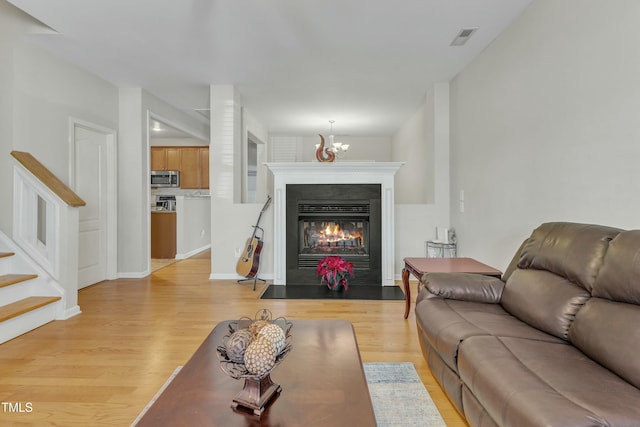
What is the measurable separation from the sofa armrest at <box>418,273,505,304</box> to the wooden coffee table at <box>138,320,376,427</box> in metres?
0.88

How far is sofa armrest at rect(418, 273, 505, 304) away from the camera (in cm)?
228

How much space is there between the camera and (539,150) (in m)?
2.83

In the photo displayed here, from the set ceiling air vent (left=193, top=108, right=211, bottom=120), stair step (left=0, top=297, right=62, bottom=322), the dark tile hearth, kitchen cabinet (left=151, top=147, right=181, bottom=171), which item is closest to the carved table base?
stair step (left=0, top=297, right=62, bottom=322)

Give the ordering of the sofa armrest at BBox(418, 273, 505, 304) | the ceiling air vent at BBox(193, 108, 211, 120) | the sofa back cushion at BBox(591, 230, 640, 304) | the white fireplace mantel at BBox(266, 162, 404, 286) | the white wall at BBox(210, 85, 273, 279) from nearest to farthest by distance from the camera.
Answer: the sofa back cushion at BBox(591, 230, 640, 304) < the sofa armrest at BBox(418, 273, 505, 304) < the white fireplace mantel at BBox(266, 162, 404, 286) < the white wall at BBox(210, 85, 273, 279) < the ceiling air vent at BBox(193, 108, 211, 120)

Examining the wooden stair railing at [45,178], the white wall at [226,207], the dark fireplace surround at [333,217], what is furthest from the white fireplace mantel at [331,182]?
the wooden stair railing at [45,178]

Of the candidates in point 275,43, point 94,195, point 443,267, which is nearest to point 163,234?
point 94,195

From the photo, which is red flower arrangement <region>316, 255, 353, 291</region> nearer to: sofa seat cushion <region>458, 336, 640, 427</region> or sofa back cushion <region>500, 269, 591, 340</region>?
sofa back cushion <region>500, 269, 591, 340</region>

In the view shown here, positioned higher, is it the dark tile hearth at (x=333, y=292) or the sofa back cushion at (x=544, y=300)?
the sofa back cushion at (x=544, y=300)

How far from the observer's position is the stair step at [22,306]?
278 centimetres

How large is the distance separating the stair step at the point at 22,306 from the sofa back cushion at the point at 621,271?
384 cm

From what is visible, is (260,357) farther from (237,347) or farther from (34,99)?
(34,99)

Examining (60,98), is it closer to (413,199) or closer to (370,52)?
(370,52)

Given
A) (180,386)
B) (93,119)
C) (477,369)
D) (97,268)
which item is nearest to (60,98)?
(93,119)

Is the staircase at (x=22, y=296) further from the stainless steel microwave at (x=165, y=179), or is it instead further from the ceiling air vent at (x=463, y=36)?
the stainless steel microwave at (x=165, y=179)
